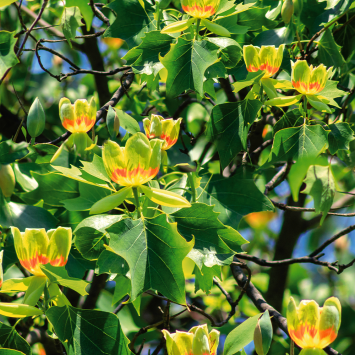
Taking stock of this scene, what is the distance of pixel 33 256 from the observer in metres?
0.90

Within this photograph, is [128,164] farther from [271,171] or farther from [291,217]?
[291,217]

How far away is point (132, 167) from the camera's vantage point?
87cm

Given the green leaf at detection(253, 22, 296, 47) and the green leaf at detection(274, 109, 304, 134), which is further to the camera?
the green leaf at detection(253, 22, 296, 47)

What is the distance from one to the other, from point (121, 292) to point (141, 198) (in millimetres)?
267

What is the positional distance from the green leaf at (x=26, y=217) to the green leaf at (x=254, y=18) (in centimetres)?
93

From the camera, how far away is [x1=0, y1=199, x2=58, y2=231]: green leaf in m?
1.21

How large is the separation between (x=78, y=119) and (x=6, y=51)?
1.37 feet

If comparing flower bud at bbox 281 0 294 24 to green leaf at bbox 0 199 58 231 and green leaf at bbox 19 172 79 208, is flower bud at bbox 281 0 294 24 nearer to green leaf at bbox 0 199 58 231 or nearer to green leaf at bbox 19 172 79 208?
green leaf at bbox 19 172 79 208

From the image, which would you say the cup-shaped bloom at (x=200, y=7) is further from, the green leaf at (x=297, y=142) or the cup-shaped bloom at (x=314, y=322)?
the cup-shaped bloom at (x=314, y=322)

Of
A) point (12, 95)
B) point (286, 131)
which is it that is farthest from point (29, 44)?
point (286, 131)

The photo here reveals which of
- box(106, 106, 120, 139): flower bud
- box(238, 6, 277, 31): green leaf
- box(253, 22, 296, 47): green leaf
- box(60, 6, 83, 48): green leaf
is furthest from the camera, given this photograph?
box(60, 6, 83, 48): green leaf

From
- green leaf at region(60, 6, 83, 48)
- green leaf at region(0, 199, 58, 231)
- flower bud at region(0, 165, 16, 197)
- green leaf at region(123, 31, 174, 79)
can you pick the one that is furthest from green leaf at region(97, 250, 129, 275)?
green leaf at region(60, 6, 83, 48)

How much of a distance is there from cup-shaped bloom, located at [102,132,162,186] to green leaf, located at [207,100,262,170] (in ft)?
1.23

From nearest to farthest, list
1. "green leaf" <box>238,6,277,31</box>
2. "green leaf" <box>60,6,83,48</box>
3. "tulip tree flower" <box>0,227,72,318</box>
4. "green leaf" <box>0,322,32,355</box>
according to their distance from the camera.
→ "tulip tree flower" <box>0,227,72,318</box>, "green leaf" <box>0,322,32,355</box>, "green leaf" <box>238,6,277,31</box>, "green leaf" <box>60,6,83,48</box>
